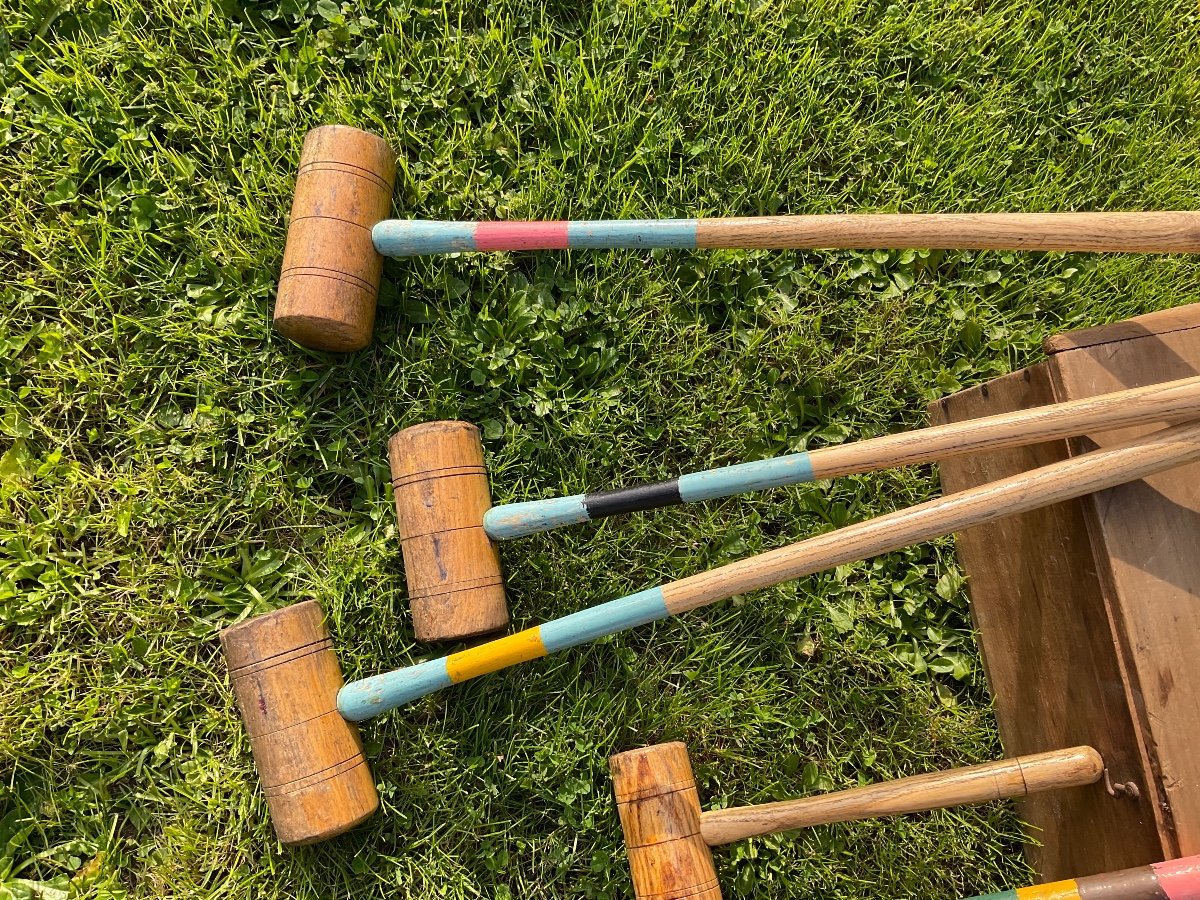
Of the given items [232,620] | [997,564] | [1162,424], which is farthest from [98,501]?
[1162,424]

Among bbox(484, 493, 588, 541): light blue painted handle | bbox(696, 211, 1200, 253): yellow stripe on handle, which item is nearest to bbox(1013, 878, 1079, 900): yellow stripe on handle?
bbox(484, 493, 588, 541): light blue painted handle

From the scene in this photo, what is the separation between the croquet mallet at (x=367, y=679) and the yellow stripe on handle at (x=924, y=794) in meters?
0.57

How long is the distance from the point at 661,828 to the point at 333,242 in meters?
1.85

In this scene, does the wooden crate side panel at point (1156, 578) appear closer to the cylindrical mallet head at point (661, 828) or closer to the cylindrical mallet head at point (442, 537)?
the cylindrical mallet head at point (661, 828)

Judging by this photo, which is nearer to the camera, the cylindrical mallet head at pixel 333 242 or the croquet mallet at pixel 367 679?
the croquet mallet at pixel 367 679

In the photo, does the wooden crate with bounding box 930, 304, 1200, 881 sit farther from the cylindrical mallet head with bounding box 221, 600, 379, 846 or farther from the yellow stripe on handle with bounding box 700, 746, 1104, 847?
the cylindrical mallet head with bounding box 221, 600, 379, 846

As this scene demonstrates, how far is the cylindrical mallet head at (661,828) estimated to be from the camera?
210cm

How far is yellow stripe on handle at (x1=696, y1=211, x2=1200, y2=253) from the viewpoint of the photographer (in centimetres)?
211

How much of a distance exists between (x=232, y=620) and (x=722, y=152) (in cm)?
218

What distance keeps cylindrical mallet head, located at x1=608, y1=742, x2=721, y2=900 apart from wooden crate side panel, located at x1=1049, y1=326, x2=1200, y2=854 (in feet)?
3.60

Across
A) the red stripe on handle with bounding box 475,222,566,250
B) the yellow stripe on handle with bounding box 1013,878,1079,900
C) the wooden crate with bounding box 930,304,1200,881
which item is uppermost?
the red stripe on handle with bounding box 475,222,566,250

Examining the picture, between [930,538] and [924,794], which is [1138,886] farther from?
[930,538]

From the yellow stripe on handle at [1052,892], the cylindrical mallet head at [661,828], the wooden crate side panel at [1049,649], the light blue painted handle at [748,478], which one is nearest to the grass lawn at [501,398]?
the wooden crate side panel at [1049,649]

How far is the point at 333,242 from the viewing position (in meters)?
2.31
